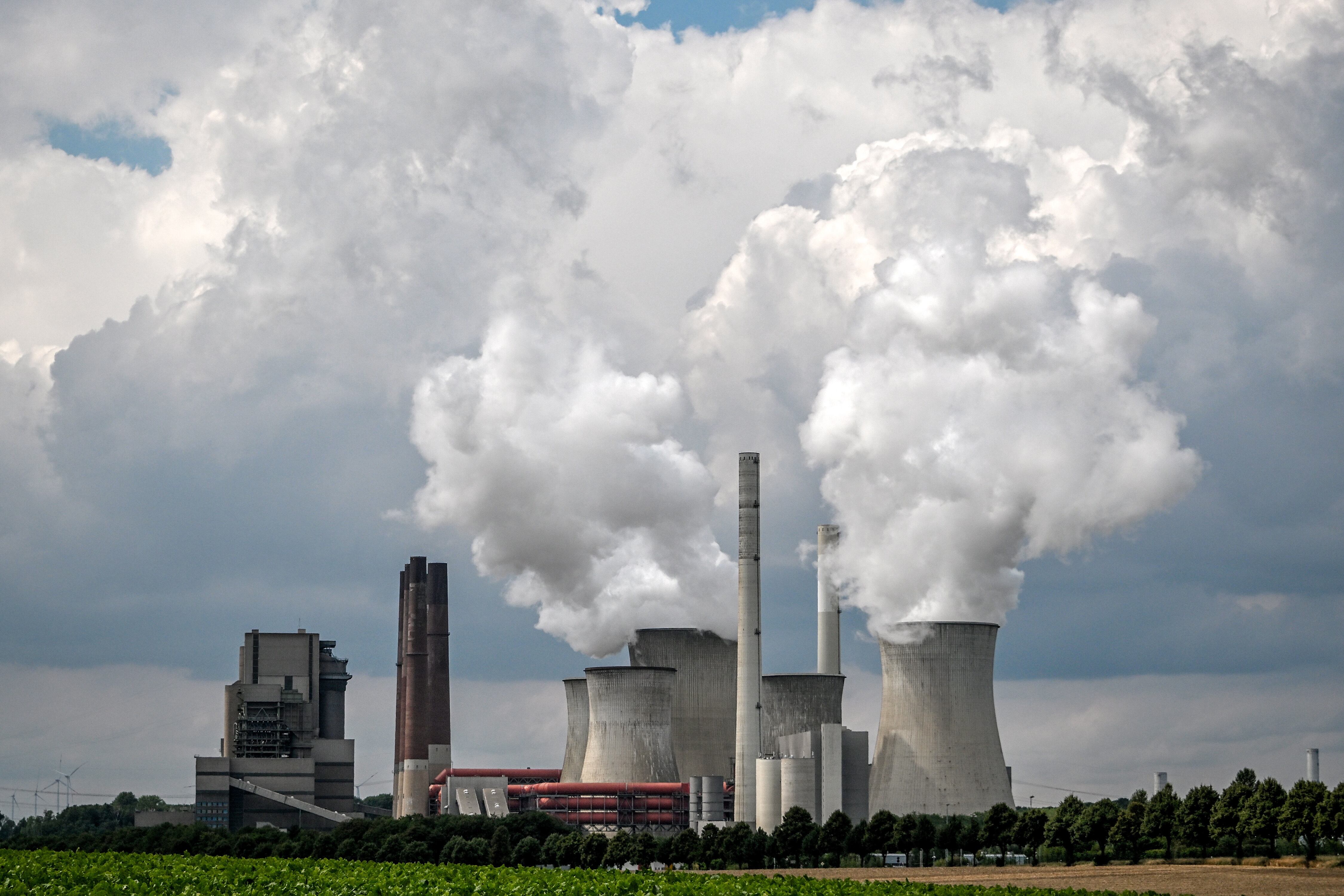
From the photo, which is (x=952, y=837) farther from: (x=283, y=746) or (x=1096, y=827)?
(x=283, y=746)

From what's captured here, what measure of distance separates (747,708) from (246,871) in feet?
86.7

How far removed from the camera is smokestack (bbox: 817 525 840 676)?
69812 millimetres

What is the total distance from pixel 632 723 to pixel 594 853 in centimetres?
1170

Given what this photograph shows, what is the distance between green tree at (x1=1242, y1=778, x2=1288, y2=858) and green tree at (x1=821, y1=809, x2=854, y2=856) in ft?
39.2

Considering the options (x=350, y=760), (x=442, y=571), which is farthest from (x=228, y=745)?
(x=442, y=571)

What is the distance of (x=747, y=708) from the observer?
6234cm

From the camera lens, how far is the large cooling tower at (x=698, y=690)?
68312 millimetres

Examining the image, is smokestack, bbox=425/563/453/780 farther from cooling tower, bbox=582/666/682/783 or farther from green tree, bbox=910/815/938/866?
green tree, bbox=910/815/938/866

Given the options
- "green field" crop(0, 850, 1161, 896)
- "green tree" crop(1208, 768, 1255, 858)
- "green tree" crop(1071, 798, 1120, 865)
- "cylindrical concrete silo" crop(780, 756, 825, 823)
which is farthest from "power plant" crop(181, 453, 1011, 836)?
"green field" crop(0, 850, 1161, 896)

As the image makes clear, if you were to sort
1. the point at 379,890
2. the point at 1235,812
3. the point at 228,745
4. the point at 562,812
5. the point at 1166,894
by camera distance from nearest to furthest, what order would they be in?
the point at 379,890 → the point at 1166,894 → the point at 1235,812 → the point at 562,812 → the point at 228,745

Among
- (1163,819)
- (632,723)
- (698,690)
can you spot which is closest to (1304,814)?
(1163,819)

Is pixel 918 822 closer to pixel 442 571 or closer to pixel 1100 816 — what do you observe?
pixel 1100 816

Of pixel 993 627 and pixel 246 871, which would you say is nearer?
pixel 246 871

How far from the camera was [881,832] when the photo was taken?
179 feet
